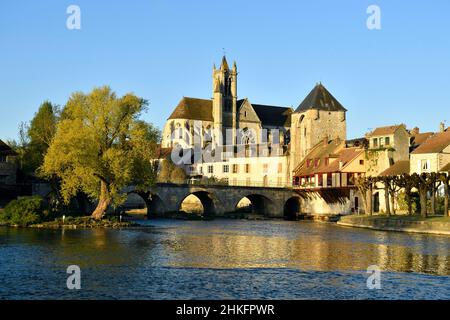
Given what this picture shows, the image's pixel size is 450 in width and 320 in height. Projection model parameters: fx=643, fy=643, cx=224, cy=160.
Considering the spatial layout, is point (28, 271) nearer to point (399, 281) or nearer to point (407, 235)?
point (399, 281)

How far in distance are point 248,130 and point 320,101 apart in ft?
109

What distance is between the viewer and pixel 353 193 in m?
77.1

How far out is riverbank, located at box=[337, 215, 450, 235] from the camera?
47.5 meters

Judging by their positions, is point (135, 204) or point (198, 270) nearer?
point (198, 270)

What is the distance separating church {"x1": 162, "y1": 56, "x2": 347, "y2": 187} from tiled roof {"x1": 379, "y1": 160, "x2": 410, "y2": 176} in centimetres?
2169

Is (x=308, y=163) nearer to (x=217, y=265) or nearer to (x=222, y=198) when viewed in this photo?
(x=222, y=198)

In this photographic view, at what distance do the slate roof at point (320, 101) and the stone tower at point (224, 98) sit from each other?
27410 millimetres

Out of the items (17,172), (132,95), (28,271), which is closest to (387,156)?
(132,95)

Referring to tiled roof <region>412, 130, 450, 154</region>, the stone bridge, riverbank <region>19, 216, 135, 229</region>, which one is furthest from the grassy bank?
tiled roof <region>412, 130, 450, 154</region>

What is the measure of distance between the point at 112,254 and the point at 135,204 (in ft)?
223

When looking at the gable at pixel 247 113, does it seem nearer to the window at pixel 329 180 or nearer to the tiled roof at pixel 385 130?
the window at pixel 329 180

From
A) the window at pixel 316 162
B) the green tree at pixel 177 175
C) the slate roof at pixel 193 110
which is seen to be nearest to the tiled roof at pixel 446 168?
the window at pixel 316 162

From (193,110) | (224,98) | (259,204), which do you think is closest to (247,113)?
(224,98)

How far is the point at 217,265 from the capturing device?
2892 cm
